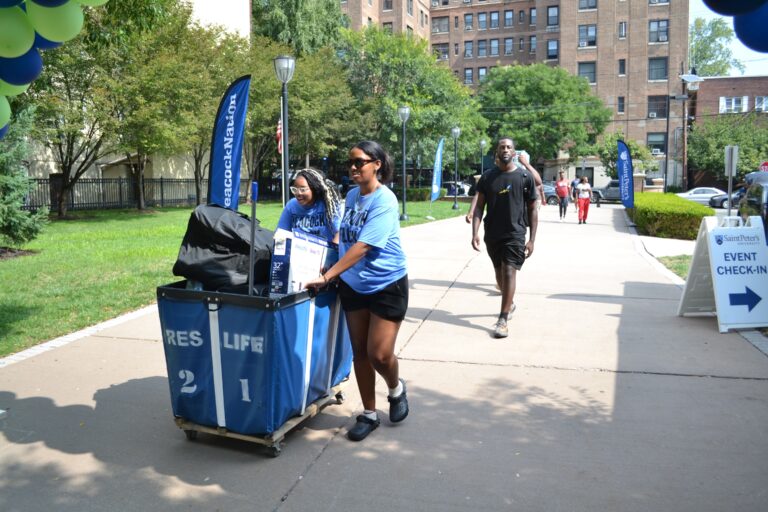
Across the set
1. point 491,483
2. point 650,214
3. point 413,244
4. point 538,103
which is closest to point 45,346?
point 491,483

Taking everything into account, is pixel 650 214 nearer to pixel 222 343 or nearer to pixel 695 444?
pixel 695 444

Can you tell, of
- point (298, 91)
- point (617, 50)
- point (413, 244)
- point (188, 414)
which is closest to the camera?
point (188, 414)

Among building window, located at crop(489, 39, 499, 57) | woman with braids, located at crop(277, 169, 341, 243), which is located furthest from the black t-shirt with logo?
building window, located at crop(489, 39, 499, 57)

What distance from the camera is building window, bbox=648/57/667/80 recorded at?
59812 mm

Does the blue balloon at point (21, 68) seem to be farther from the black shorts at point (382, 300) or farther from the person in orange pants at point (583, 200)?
the person in orange pants at point (583, 200)

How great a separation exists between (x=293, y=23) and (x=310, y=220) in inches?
1586

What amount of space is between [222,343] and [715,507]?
103 inches

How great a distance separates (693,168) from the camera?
172 ft

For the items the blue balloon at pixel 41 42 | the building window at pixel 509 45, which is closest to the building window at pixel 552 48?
the building window at pixel 509 45

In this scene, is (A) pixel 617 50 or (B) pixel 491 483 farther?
(A) pixel 617 50

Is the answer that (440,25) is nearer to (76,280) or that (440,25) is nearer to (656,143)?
(656,143)

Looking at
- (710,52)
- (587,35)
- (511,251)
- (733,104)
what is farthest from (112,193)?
(710,52)

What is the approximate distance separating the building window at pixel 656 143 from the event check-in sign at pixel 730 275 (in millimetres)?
56779

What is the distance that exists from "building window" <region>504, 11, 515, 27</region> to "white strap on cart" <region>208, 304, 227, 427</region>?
246ft
